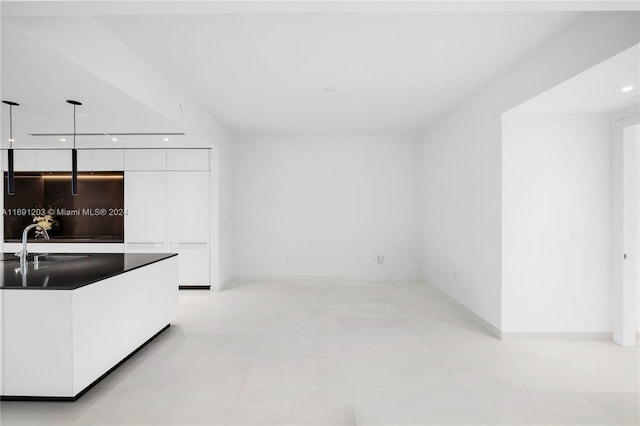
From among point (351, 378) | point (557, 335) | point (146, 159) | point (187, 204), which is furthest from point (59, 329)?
point (557, 335)

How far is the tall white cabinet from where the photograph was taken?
6227mm

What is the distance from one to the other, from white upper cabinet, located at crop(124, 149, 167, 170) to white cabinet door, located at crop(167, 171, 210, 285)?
0.25 meters

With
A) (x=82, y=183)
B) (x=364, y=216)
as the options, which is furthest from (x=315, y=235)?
(x=82, y=183)

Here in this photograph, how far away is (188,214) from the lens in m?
6.25

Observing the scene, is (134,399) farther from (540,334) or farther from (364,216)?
(364,216)

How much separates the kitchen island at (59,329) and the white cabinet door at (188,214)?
297cm

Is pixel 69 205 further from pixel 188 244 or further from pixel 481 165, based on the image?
pixel 481 165

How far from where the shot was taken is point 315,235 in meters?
7.29

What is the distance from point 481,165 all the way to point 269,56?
115 inches

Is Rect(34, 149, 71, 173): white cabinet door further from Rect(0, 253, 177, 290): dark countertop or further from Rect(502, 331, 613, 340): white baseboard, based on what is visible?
Rect(502, 331, 613, 340): white baseboard

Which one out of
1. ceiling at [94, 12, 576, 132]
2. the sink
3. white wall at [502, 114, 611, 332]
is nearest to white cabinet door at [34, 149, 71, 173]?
the sink

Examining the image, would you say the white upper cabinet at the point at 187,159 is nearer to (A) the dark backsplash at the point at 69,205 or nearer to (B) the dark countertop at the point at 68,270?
(A) the dark backsplash at the point at 69,205

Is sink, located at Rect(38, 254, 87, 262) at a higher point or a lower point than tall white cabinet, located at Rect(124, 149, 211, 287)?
lower

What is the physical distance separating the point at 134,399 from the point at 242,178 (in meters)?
5.07
